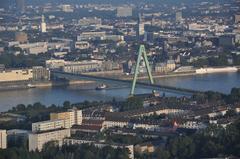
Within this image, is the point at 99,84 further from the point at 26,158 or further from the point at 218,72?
the point at 26,158

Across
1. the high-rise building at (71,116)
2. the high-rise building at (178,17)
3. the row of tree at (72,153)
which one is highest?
the row of tree at (72,153)

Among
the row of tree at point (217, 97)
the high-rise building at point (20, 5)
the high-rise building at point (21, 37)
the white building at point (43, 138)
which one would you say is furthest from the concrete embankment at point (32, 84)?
the high-rise building at point (20, 5)

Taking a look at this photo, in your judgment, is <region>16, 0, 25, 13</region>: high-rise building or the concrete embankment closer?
the concrete embankment

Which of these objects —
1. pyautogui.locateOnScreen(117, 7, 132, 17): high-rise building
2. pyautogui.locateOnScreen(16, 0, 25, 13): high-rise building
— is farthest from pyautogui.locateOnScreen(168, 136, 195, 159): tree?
pyautogui.locateOnScreen(117, 7, 132, 17): high-rise building

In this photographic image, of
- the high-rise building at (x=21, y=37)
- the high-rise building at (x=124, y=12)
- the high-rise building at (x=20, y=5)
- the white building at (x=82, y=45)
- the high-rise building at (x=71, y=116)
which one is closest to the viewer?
the high-rise building at (x=71, y=116)

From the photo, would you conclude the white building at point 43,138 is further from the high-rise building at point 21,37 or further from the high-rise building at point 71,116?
the high-rise building at point 21,37

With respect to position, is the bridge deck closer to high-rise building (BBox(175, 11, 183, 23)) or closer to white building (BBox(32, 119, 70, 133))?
white building (BBox(32, 119, 70, 133))
